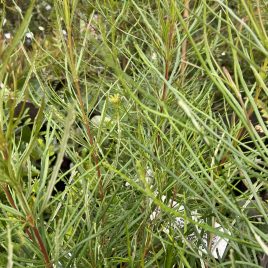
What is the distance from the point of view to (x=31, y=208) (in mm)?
685

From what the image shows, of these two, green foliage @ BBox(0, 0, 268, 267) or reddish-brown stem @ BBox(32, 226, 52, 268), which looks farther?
reddish-brown stem @ BBox(32, 226, 52, 268)

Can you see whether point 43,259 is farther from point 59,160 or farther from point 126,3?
point 126,3

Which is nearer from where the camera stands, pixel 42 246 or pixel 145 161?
pixel 42 246

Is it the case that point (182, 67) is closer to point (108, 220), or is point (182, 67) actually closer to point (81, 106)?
point (81, 106)

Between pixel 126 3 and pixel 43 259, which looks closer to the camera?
pixel 43 259

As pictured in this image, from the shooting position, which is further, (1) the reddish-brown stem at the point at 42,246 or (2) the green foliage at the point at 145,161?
(1) the reddish-brown stem at the point at 42,246

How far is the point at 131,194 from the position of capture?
99 centimetres

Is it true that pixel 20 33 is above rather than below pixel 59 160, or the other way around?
above

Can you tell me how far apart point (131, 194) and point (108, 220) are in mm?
72

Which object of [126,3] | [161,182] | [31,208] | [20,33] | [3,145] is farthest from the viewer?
[126,3]

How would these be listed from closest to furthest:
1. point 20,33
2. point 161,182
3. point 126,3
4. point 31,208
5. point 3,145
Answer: point 20,33 → point 3,145 → point 31,208 → point 161,182 → point 126,3

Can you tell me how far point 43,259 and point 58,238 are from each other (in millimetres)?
45

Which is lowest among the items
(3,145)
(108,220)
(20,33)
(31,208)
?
(108,220)

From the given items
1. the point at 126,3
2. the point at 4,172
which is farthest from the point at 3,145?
the point at 126,3
